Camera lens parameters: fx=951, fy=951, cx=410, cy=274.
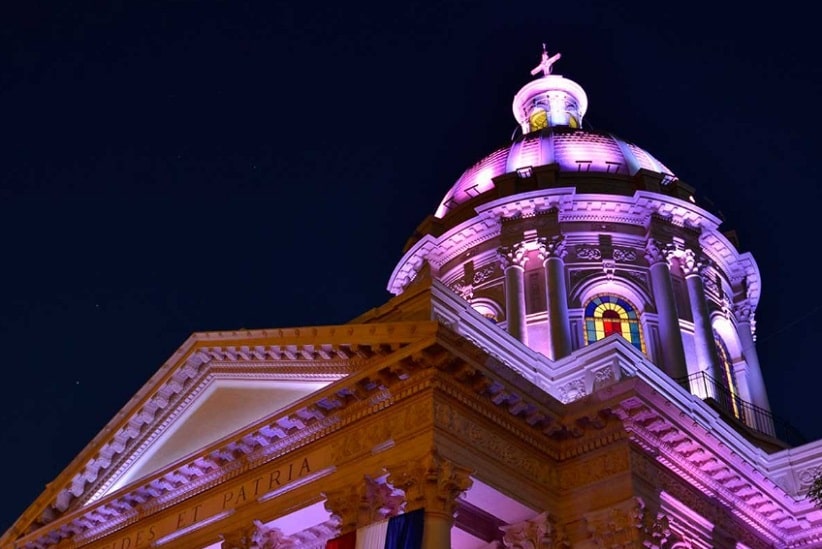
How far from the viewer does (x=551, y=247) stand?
31359mm

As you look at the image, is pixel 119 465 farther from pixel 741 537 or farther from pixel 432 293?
pixel 741 537

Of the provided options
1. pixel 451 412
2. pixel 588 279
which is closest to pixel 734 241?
pixel 588 279

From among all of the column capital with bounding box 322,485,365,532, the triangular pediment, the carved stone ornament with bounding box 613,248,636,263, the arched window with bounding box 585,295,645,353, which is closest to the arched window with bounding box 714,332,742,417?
the arched window with bounding box 585,295,645,353

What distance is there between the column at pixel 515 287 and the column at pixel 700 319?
17.8ft

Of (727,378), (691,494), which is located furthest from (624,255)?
(691,494)

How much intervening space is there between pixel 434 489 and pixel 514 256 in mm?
17092

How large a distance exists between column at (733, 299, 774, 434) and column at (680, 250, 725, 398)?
1.75m

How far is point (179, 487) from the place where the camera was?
69.1 ft

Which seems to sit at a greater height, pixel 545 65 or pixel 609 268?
pixel 545 65

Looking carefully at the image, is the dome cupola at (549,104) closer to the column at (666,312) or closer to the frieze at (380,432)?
the column at (666,312)

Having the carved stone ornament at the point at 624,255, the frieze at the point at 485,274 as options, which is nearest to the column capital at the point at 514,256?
the frieze at the point at 485,274

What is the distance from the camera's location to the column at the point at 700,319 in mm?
29500

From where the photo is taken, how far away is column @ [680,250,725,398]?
2950 centimetres

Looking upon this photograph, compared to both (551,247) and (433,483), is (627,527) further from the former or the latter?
(551,247)
